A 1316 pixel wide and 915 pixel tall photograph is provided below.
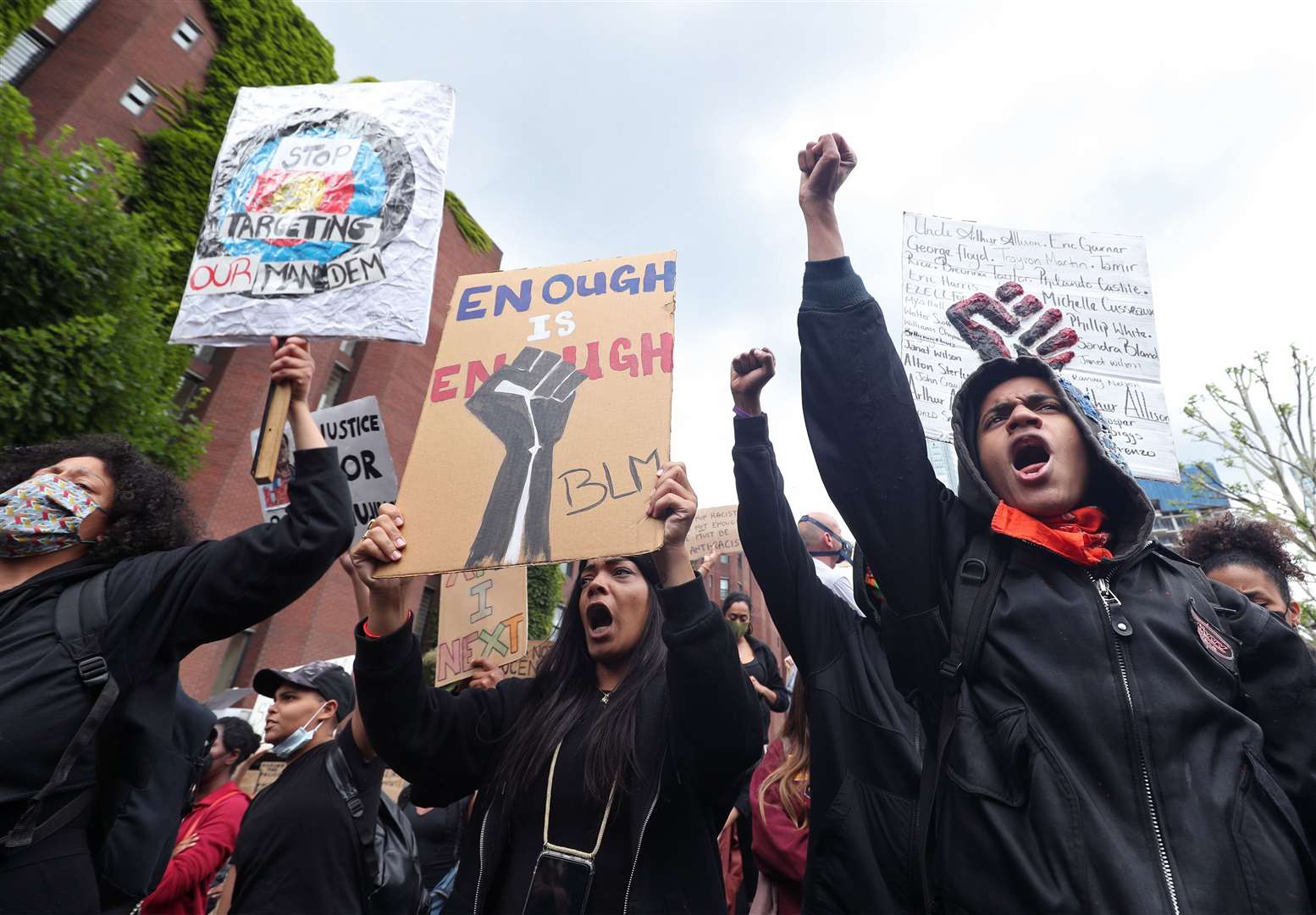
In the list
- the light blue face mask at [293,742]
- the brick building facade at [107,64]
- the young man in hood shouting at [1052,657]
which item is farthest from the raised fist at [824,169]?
the brick building facade at [107,64]

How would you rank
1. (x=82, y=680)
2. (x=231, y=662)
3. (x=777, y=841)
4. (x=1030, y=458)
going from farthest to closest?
(x=231, y=662) → (x=777, y=841) → (x=82, y=680) → (x=1030, y=458)

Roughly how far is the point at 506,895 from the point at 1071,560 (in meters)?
1.55

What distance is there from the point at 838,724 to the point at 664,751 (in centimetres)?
46

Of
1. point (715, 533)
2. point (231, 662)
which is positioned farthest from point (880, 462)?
point (231, 662)

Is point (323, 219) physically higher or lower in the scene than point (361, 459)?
higher

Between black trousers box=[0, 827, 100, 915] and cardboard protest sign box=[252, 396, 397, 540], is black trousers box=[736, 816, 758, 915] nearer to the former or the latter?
cardboard protest sign box=[252, 396, 397, 540]

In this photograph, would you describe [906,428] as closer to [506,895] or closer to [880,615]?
[880,615]

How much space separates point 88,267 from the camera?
759 centimetres

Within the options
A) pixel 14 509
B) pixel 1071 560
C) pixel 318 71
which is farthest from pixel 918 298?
pixel 318 71

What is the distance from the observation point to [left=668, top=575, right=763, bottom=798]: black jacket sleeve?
189 cm

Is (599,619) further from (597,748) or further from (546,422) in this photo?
(546,422)

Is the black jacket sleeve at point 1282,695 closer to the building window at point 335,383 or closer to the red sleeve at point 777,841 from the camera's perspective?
the red sleeve at point 777,841

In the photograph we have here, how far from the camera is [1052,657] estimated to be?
140cm

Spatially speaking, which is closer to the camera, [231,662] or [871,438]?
[871,438]
